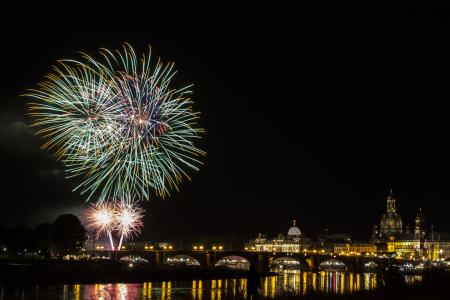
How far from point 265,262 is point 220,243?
2982 inches

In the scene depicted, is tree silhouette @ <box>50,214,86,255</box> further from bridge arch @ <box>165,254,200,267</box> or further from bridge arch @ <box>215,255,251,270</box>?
bridge arch @ <box>215,255,251,270</box>

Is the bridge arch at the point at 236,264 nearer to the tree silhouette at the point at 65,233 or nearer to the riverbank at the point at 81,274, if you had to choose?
the riverbank at the point at 81,274

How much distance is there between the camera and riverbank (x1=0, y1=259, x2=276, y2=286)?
2088 inches

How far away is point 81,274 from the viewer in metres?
60.4

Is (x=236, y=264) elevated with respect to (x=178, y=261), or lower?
lower

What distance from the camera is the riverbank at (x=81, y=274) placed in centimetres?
5303

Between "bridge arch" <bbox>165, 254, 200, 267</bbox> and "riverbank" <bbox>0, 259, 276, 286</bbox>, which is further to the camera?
"bridge arch" <bbox>165, 254, 200, 267</bbox>

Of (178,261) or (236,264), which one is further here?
(236,264)

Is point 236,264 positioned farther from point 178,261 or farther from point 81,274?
point 81,274

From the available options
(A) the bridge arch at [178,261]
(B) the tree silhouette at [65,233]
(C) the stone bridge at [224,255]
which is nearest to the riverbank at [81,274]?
A: (A) the bridge arch at [178,261]

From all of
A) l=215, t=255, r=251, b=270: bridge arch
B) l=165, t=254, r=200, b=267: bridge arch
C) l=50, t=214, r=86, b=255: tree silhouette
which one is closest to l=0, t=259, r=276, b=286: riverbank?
l=165, t=254, r=200, b=267: bridge arch

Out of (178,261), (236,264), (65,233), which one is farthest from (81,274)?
(236,264)

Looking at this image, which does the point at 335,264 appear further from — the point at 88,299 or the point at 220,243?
the point at 88,299

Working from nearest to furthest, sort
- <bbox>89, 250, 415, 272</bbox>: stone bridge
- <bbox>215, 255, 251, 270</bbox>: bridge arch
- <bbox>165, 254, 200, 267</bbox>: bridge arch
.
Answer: <bbox>165, 254, 200, 267</bbox>: bridge arch → <bbox>89, 250, 415, 272</bbox>: stone bridge → <bbox>215, 255, 251, 270</bbox>: bridge arch
